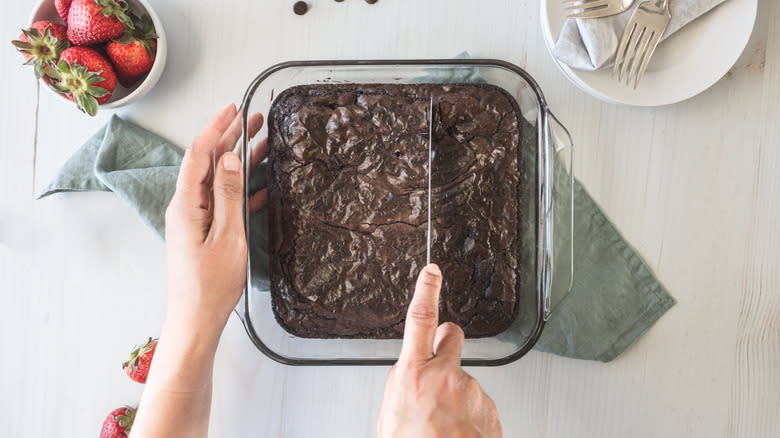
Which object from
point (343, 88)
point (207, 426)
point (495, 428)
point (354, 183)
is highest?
point (343, 88)

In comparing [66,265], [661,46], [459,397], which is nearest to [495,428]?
[459,397]

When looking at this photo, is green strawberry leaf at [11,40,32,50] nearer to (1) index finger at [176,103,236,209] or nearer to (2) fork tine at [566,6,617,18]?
(1) index finger at [176,103,236,209]

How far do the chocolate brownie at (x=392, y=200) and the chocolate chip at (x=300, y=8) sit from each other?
1.00ft

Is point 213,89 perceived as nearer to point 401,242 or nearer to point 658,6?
point 401,242

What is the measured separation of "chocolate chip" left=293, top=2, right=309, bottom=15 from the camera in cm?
133

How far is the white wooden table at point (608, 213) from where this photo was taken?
1327mm

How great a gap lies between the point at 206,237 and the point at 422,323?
546 mm

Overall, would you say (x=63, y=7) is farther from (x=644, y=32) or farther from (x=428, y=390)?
(x=644, y=32)

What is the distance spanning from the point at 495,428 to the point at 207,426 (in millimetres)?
712

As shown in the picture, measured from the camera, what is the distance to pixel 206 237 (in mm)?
1162

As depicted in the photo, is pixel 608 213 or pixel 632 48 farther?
pixel 608 213

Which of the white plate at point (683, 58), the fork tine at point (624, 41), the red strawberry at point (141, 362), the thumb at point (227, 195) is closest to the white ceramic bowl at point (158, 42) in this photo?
the thumb at point (227, 195)

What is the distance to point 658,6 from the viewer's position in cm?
116

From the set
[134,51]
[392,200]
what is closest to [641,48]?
[392,200]
